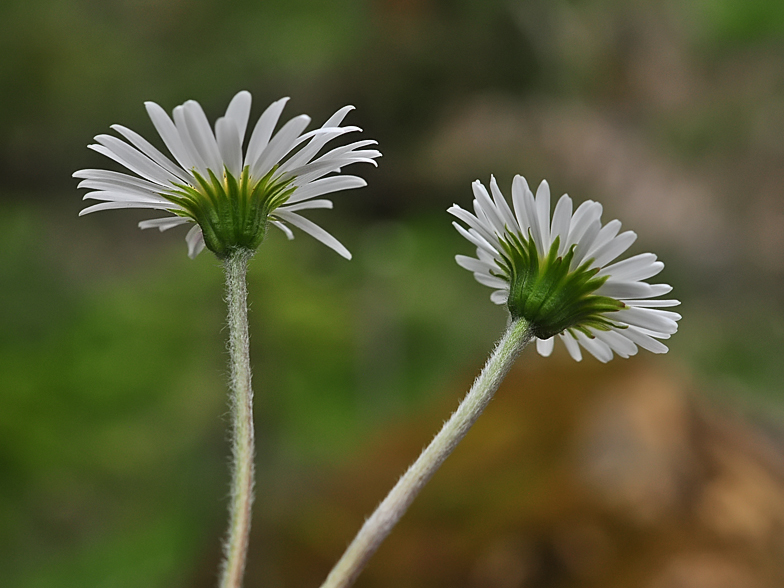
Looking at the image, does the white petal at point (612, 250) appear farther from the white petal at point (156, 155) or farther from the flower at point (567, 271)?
the white petal at point (156, 155)

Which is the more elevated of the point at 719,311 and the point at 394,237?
the point at 719,311

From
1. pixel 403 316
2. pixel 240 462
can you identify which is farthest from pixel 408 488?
pixel 403 316

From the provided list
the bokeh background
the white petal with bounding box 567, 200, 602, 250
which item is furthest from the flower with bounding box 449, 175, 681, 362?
the bokeh background

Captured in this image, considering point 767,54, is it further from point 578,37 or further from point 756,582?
point 756,582

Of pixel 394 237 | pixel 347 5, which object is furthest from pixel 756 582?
pixel 347 5

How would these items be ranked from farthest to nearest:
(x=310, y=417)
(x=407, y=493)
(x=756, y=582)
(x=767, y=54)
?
(x=767, y=54)
(x=310, y=417)
(x=756, y=582)
(x=407, y=493)

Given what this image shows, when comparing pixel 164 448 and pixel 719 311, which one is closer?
pixel 164 448

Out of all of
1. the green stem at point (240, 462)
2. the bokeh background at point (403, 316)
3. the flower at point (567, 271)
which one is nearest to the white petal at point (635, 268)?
the flower at point (567, 271)
